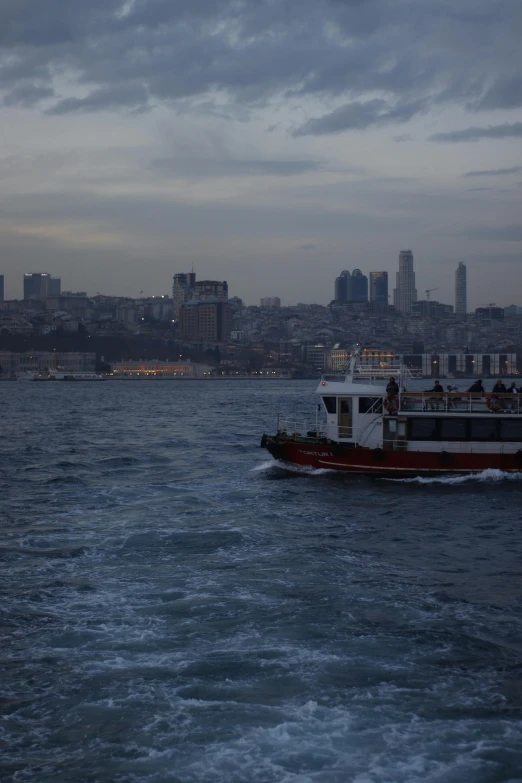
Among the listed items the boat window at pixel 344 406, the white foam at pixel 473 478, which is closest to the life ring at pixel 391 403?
the boat window at pixel 344 406

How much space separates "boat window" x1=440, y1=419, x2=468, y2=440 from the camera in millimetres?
21922

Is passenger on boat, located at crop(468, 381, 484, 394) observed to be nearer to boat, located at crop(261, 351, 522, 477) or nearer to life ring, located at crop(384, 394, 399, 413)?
boat, located at crop(261, 351, 522, 477)

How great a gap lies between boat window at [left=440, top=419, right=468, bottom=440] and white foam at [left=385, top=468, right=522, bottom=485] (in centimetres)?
97

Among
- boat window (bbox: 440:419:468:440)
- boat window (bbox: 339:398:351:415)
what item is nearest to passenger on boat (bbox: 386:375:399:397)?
boat window (bbox: 339:398:351:415)

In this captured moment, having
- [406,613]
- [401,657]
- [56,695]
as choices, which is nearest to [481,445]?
[406,613]

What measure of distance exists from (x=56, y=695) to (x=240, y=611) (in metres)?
2.92

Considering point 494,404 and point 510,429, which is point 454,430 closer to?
→ point 494,404

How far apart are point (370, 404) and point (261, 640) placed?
12998 mm

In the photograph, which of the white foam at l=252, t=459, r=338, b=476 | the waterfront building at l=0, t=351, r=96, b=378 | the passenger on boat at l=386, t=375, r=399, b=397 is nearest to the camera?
the passenger on boat at l=386, t=375, r=399, b=397

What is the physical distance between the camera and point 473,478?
70.5 feet

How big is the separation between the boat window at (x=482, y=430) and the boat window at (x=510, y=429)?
0.17m

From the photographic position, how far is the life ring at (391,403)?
853 inches

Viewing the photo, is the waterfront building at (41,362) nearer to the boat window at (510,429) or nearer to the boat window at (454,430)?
the boat window at (454,430)

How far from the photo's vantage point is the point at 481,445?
21938mm
